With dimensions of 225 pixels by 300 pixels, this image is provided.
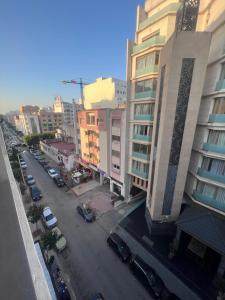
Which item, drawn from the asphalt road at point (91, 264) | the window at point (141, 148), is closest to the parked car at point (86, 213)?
the asphalt road at point (91, 264)

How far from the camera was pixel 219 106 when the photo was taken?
1088cm

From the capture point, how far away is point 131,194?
20.6 metres

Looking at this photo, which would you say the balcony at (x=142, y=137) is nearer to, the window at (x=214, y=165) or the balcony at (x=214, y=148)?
the balcony at (x=214, y=148)

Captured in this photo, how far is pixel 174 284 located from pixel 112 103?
3085 cm

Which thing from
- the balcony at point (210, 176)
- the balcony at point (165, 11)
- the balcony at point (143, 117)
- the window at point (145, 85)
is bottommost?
the balcony at point (210, 176)

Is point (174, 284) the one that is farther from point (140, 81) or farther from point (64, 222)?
point (140, 81)

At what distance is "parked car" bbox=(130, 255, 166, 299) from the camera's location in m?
10.3

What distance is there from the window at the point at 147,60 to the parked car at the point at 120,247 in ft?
58.4

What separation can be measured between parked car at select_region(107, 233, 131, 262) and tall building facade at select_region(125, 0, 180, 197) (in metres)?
7.06

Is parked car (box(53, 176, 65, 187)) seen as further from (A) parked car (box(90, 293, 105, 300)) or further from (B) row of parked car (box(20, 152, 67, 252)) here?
(A) parked car (box(90, 293, 105, 300))

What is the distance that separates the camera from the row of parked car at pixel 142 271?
10125mm

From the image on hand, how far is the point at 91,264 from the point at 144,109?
16031mm

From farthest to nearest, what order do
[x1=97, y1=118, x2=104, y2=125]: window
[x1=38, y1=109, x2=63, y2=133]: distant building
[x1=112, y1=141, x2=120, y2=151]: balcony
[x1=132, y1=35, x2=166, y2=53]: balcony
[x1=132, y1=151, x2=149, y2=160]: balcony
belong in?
[x1=38, y1=109, x2=63, y2=133]: distant building, [x1=97, y1=118, x2=104, y2=125]: window, [x1=112, y1=141, x2=120, y2=151]: balcony, [x1=132, y1=151, x2=149, y2=160]: balcony, [x1=132, y1=35, x2=166, y2=53]: balcony

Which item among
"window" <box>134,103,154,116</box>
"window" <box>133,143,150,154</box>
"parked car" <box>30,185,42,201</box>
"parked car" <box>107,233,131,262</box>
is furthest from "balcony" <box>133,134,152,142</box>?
"parked car" <box>30,185,42,201</box>
